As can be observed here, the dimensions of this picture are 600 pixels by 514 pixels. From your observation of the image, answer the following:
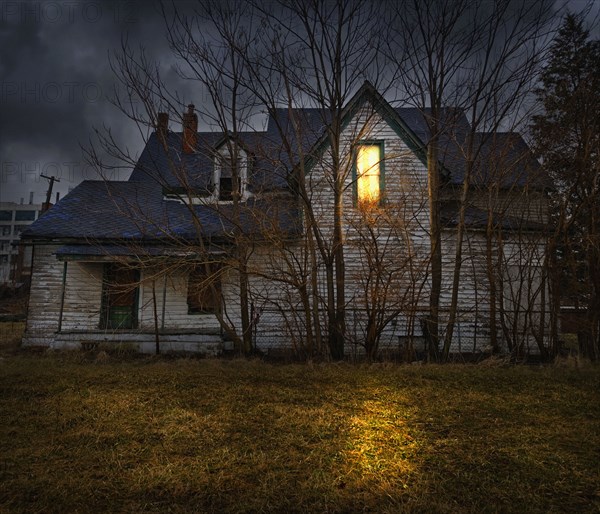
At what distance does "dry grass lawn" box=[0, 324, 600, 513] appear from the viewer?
2.95 m

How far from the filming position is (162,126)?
8.94 metres

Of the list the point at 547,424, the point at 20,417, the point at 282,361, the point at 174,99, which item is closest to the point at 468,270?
the point at 282,361

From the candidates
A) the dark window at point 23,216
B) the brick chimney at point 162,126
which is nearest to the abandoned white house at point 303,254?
the brick chimney at point 162,126

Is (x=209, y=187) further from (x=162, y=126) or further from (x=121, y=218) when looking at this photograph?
(x=162, y=126)

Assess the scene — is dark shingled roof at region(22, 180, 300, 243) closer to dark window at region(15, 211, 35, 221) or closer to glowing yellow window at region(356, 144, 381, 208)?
glowing yellow window at region(356, 144, 381, 208)

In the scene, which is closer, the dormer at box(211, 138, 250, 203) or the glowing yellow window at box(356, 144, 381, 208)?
the dormer at box(211, 138, 250, 203)

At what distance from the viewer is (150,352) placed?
1131 cm

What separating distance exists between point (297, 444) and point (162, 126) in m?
7.73

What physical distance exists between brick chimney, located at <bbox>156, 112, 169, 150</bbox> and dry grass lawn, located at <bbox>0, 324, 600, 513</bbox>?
16.6ft

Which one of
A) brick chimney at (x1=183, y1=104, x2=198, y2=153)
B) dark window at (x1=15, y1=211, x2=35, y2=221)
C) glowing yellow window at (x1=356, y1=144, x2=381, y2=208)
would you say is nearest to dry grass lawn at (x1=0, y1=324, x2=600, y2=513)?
brick chimney at (x1=183, y1=104, x2=198, y2=153)

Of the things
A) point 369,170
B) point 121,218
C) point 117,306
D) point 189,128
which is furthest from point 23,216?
point 369,170

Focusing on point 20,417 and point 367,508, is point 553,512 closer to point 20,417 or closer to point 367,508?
point 367,508

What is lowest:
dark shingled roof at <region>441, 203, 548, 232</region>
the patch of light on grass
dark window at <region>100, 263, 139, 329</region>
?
the patch of light on grass

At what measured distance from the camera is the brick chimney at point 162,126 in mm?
8516
